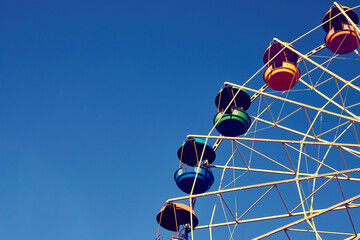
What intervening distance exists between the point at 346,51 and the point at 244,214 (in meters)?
8.87

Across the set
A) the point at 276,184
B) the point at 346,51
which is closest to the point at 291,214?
the point at 276,184

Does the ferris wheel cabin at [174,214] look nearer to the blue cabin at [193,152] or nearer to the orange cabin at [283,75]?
the blue cabin at [193,152]

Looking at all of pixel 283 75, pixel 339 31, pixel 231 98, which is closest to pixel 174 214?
pixel 231 98

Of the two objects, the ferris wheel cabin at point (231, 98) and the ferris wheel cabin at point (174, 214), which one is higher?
the ferris wheel cabin at point (231, 98)

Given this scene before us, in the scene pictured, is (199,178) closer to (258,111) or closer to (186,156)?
(186,156)

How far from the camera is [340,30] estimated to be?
2011 cm

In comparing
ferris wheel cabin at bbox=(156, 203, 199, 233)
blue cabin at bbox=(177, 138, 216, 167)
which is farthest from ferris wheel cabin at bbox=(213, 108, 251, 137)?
ferris wheel cabin at bbox=(156, 203, 199, 233)

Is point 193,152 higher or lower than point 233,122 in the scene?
higher

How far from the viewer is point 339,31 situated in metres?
20.1

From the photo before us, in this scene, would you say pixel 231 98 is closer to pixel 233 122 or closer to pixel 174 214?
pixel 233 122

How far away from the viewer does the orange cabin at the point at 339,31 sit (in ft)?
65.2

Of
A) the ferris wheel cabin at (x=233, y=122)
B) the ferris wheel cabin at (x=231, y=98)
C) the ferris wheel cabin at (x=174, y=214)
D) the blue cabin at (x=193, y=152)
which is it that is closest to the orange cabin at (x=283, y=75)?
the ferris wheel cabin at (x=233, y=122)

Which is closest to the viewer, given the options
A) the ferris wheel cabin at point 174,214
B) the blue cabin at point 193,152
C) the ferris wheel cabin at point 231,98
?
the ferris wheel cabin at point 174,214

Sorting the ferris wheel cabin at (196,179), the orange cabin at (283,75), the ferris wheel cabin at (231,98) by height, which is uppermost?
the ferris wheel cabin at (231,98)
